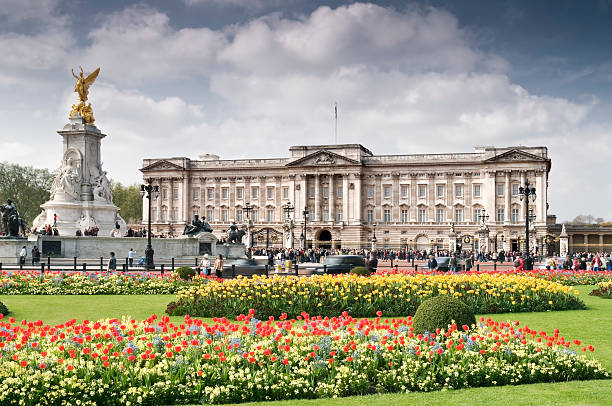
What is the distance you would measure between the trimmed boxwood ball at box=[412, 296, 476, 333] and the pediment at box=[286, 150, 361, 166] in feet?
249

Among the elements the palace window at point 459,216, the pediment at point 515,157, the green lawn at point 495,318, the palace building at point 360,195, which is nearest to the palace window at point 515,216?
the palace building at point 360,195

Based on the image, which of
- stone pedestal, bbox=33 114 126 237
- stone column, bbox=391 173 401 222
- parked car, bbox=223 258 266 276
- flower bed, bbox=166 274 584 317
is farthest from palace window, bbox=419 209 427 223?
flower bed, bbox=166 274 584 317

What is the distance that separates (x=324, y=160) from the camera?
87750 mm

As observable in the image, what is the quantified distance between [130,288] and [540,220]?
224ft

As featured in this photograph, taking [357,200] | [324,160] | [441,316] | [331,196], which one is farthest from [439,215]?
[441,316]

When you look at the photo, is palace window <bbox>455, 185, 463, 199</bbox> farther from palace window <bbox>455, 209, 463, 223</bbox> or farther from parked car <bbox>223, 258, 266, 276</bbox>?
parked car <bbox>223, 258, 266, 276</bbox>

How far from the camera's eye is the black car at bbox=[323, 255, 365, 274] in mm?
28250

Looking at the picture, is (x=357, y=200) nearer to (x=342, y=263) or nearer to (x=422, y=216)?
(x=422, y=216)

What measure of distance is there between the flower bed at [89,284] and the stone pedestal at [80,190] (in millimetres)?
16466

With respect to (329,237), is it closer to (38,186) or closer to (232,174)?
(232,174)

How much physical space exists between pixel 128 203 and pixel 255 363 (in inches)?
3922

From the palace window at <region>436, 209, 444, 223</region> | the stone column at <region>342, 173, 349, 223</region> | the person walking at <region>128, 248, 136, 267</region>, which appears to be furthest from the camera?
the stone column at <region>342, 173, 349, 223</region>

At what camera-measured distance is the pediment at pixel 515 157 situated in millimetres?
80125

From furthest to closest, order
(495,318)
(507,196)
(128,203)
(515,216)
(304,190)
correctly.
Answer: (128,203)
(304,190)
(515,216)
(507,196)
(495,318)
